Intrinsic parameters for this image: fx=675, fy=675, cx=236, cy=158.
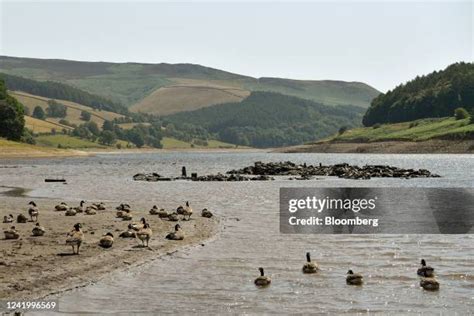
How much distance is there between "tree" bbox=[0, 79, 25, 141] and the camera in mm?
163375

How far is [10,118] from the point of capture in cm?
16438

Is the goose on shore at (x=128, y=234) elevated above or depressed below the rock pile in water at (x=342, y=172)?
above

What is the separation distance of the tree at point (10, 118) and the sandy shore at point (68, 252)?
130m

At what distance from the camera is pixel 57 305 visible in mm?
19156

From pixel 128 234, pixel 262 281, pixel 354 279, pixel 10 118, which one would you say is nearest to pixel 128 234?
pixel 128 234

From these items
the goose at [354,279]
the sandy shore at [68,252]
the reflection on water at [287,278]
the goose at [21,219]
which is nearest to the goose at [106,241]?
the sandy shore at [68,252]

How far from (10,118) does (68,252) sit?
14676 cm

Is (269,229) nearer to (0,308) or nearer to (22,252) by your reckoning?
(22,252)

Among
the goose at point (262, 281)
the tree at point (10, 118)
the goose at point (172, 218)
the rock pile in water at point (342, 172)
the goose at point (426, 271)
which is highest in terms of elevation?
the tree at point (10, 118)

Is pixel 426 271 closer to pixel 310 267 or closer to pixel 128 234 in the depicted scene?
pixel 310 267

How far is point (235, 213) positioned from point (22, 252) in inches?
813

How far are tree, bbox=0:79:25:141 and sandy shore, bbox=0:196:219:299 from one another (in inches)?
5123

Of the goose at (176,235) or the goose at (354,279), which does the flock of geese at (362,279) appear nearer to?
the goose at (354,279)

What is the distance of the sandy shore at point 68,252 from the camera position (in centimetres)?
2139
